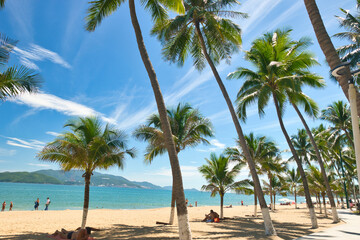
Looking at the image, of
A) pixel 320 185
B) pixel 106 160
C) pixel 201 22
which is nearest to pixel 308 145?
pixel 320 185

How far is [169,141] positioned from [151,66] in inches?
105

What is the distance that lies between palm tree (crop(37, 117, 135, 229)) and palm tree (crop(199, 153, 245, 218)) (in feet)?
31.1

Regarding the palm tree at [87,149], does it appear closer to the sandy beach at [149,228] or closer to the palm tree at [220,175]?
the sandy beach at [149,228]

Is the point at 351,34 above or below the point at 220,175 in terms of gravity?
above

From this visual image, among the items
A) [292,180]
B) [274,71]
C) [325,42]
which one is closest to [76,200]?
[292,180]

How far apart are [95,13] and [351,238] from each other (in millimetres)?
12813

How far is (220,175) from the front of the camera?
1920 cm

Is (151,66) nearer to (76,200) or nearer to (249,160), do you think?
(249,160)

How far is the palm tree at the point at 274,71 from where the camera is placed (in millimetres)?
11922

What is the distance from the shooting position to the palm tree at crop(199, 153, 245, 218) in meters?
19.1

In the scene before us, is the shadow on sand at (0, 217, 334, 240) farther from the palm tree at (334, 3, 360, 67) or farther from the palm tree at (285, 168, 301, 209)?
the palm tree at (285, 168, 301, 209)

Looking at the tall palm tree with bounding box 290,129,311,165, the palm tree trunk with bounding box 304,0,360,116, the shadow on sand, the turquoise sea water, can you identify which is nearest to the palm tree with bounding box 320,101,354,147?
the tall palm tree with bounding box 290,129,311,165

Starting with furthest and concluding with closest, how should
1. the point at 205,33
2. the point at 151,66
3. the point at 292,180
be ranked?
the point at 292,180 < the point at 205,33 < the point at 151,66

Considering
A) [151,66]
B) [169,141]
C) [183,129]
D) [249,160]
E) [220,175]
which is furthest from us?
[220,175]
